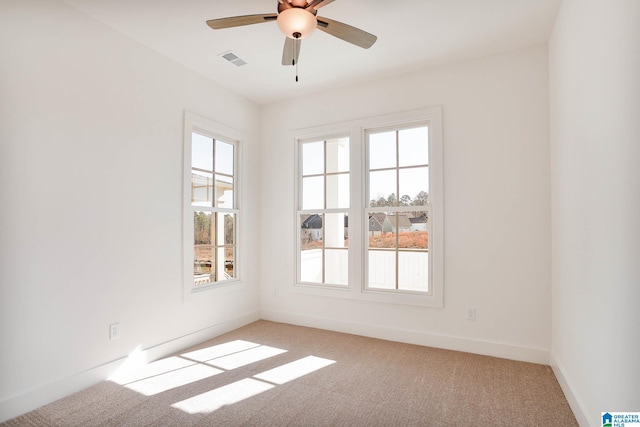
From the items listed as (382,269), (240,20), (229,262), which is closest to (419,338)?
(382,269)

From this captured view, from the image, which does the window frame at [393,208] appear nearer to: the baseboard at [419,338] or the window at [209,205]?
the baseboard at [419,338]

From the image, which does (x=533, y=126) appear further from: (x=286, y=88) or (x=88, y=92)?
(x=88, y=92)

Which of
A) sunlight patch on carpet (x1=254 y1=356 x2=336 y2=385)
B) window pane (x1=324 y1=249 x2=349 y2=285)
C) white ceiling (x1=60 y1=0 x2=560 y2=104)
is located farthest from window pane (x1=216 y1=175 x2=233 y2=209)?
sunlight patch on carpet (x1=254 y1=356 x2=336 y2=385)

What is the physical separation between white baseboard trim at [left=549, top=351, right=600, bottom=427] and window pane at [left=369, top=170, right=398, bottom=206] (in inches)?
77.1

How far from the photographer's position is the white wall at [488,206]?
2975mm

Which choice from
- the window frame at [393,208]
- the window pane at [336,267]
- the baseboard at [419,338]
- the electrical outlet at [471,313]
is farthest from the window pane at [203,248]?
the electrical outlet at [471,313]

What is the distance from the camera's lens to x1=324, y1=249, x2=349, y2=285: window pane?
3949 mm

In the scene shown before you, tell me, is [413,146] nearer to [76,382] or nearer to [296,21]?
[296,21]

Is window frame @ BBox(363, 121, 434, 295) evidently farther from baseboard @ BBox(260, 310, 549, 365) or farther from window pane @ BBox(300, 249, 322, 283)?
window pane @ BBox(300, 249, 322, 283)

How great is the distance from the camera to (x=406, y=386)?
99.6 inches

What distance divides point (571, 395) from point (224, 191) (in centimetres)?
360

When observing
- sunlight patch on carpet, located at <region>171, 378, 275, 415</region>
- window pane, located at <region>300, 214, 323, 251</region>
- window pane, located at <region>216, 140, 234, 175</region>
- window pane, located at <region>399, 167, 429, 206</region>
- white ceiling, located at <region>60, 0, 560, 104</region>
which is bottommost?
sunlight patch on carpet, located at <region>171, 378, 275, 415</region>

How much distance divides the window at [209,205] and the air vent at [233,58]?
2.23 ft

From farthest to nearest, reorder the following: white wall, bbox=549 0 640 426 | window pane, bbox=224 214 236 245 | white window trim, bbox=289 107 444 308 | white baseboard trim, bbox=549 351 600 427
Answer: window pane, bbox=224 214 236 245 < white window trim, bbox=289 107 444 308 < white baseboard trim, bbox=549 351 600 427 < white wall, bbox=549 0 640 426
